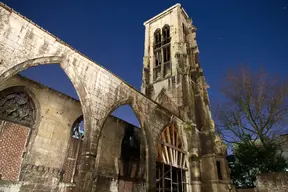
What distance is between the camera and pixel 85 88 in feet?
26.1

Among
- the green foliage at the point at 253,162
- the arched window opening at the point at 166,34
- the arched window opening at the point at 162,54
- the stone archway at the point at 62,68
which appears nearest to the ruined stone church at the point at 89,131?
the stone archway at the point at 62,68

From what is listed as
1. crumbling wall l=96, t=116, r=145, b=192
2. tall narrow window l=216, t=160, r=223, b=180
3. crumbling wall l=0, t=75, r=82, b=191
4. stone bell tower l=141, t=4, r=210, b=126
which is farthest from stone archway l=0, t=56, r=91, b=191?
tall narrow window l=216, t=160, r=223, b=180

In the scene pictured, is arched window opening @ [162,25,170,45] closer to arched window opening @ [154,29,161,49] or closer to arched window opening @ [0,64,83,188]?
arched window opening @ [154,29,161,49]

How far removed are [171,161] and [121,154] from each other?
3.52 meters

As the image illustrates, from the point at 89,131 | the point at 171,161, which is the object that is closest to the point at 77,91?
the point at 89,131

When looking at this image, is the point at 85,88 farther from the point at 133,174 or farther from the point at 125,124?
the point at 133,174

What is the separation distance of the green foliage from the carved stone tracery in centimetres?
1654

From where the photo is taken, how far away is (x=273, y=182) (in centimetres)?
1102

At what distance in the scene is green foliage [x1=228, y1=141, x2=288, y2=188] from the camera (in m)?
15.1

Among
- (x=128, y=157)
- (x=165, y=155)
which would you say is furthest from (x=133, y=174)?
(x=165, y=155)

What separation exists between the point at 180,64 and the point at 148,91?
444 centimetres

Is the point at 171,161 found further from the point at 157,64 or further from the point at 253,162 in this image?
the point at 157,64

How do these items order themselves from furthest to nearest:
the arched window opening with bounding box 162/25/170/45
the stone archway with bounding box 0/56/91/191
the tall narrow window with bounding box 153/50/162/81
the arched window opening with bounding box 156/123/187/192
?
the arched window opening with bounding box 162/25/170/45 < the tall narrow window with bounding box 153/50/162/81 < the arched window opening with bounding box 156/123/187/192 < the stone archway with bounding box 0/56/91/191

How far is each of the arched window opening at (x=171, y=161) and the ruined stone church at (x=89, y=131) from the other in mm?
69
